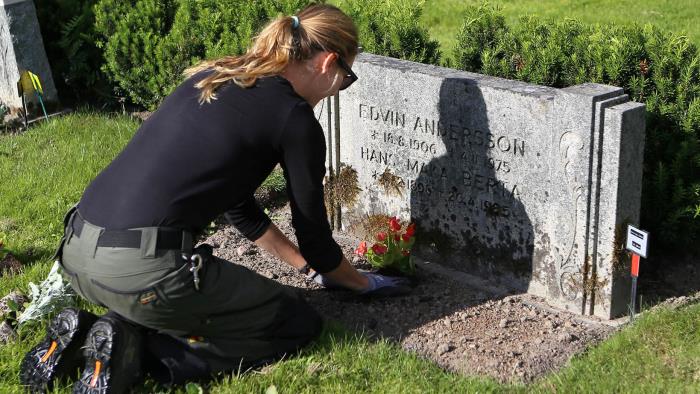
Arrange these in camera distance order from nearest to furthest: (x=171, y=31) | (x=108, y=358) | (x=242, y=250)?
(x=108, y=358) → (x=242, y=250) → (x=171, y=31)

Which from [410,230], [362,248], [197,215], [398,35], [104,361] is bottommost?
[362,248]

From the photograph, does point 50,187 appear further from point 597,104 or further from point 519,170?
point 597,104

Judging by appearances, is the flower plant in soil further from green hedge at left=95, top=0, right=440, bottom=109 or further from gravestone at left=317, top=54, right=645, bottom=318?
green hedge at left=95, top=0, right=440, bottom=109

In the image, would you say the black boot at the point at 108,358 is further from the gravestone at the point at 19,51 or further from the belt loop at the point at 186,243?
the gravestone at the point at 19,51

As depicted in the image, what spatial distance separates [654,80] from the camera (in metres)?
4.80

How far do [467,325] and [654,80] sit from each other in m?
1.53

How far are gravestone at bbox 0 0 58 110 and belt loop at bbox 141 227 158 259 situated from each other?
169 inches

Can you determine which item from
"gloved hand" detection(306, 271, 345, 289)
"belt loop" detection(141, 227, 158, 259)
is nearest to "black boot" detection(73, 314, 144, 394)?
"belt loop" detection(141, 227, 158, 259)

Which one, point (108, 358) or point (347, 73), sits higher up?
point (347, 73)

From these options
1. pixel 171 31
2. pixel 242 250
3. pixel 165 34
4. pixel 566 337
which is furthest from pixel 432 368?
pixel 165 34

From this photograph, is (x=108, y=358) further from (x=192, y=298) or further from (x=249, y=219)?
(x=249, y=219)

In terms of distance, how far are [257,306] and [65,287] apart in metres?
1.03

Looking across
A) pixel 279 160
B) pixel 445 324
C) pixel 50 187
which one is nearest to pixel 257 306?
pixel 279 160

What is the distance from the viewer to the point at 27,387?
3814mm
